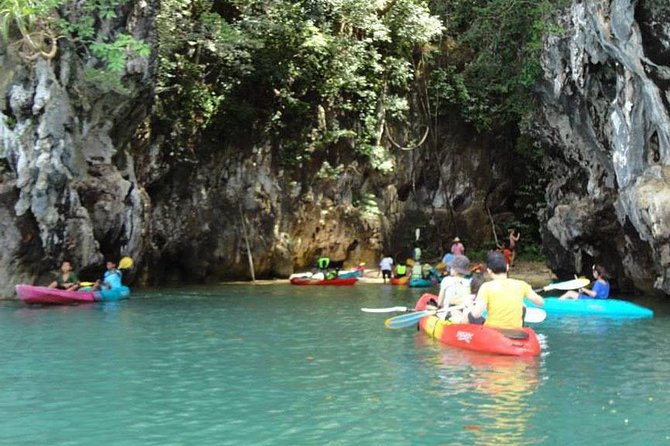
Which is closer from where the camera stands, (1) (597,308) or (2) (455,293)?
(2) (455,293)

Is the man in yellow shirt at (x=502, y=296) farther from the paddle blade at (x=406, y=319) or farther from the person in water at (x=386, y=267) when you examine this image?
the person in water at (x=386, y=267)

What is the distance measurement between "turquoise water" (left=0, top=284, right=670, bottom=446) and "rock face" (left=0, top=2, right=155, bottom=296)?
189 inches

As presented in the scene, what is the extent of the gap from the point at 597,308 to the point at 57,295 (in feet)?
35.4

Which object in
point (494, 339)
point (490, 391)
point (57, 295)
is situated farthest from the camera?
point (57, 295)

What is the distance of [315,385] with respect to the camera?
8344 mm

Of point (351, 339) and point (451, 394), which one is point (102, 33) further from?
point (451, 394)

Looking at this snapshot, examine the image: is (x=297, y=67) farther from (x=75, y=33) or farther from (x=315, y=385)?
(x=315, y=385)

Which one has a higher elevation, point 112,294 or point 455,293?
point 455,293

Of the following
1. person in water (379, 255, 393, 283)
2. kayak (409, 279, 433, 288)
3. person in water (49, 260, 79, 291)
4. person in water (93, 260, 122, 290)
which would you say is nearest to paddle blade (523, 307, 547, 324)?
person in water (93, 260, 122, 290)

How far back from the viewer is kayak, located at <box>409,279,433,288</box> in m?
23.4

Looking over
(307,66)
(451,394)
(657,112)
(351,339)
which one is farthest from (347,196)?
(451,394)

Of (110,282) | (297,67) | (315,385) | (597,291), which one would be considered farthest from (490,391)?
(297,67)

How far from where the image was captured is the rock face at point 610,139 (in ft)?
50.5

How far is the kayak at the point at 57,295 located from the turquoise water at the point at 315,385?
2515 millimetres
